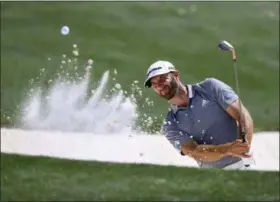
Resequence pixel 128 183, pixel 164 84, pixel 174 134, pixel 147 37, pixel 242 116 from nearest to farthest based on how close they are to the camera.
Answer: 1. pixel 164 84
2. pixel 242 116
3. pixel 174 134
4. pixel 147 37
5. pixel 128 183

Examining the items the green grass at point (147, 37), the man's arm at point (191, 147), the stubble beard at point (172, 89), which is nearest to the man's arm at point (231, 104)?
the man's arm at point (191, 147)

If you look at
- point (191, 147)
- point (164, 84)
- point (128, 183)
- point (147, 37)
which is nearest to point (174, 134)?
point (191, 147)

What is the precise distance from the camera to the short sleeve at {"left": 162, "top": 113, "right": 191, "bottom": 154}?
4703 millimetres

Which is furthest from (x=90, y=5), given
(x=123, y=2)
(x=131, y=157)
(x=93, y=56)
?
(x=131, y=157)

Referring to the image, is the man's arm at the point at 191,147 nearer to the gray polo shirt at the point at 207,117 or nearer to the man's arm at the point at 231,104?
the gray polo shirt at the point at 207,117

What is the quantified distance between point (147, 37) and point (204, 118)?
3.43 metres

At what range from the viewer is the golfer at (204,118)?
14.4 feet

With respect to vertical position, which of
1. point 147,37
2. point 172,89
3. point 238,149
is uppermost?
point 147,37

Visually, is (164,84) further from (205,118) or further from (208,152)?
(208,152)

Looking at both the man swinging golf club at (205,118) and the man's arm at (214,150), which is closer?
the man swinging golf club at (205,118)

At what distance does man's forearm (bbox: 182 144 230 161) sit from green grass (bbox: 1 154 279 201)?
4169mm

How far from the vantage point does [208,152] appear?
4609 mm

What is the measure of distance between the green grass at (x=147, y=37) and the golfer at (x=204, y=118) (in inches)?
103

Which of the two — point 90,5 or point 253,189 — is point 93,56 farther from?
point 253,189
